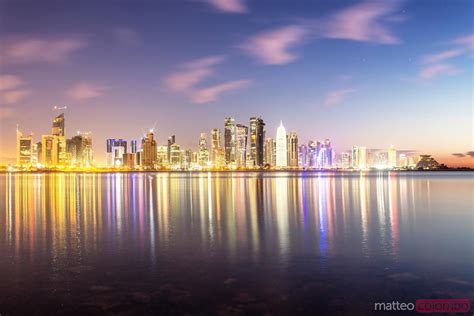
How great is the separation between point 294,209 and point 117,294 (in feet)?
89.4

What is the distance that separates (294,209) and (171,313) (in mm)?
28228

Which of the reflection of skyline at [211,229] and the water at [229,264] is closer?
the water at [229,264]

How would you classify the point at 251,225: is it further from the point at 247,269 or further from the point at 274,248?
the point at 247,269

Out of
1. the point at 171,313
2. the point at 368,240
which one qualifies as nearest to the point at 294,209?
the point at 368,240

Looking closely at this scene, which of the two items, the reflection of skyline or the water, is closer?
the water

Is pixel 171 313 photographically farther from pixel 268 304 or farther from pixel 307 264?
pixel 307 264

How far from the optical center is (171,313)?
448 inches

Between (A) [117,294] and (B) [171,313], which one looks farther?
(A) [117,294]

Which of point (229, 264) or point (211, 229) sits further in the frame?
point (211, 229)

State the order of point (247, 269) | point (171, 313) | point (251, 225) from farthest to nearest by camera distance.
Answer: point (251, 225), point (247, 269), point (171, 313)

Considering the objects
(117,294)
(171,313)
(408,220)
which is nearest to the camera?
(171,313)

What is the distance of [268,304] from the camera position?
12.0 m

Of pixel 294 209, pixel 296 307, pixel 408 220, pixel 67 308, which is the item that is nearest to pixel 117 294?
pixel 67 308

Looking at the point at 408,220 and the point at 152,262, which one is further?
the point at 408,220
